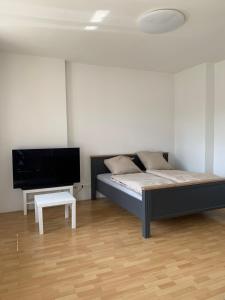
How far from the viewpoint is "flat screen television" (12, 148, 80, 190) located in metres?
3.77

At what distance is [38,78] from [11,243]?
2.61 m

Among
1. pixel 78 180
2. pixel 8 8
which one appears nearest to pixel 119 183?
pixel 78 180

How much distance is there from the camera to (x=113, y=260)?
2363 mm

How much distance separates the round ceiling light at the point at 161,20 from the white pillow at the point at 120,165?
7.13 ft

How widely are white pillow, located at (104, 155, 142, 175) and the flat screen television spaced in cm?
59

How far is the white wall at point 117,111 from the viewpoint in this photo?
447 centimetres

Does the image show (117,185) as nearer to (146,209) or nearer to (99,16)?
(146,209)

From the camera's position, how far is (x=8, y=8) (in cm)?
248

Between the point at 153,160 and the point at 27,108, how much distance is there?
7.94ft

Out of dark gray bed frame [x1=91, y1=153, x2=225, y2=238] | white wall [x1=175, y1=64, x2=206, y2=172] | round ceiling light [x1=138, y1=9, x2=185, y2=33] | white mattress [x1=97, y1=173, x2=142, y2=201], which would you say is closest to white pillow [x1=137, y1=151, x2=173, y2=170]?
white wall [x1=175, y1=64, x2=206, y2=172]

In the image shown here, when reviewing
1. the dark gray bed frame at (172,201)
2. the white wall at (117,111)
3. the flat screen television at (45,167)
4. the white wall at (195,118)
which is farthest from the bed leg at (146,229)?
the white wall at (195,118)

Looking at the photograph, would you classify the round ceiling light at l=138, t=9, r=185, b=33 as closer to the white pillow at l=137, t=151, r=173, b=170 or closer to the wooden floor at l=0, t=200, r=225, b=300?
the white pillow at l=137, t=151, r=173, b=170

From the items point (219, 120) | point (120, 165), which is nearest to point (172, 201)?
point (120, 165)

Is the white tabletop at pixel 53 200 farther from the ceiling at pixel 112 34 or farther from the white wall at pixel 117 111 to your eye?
the ceiling at pixel 112 34
